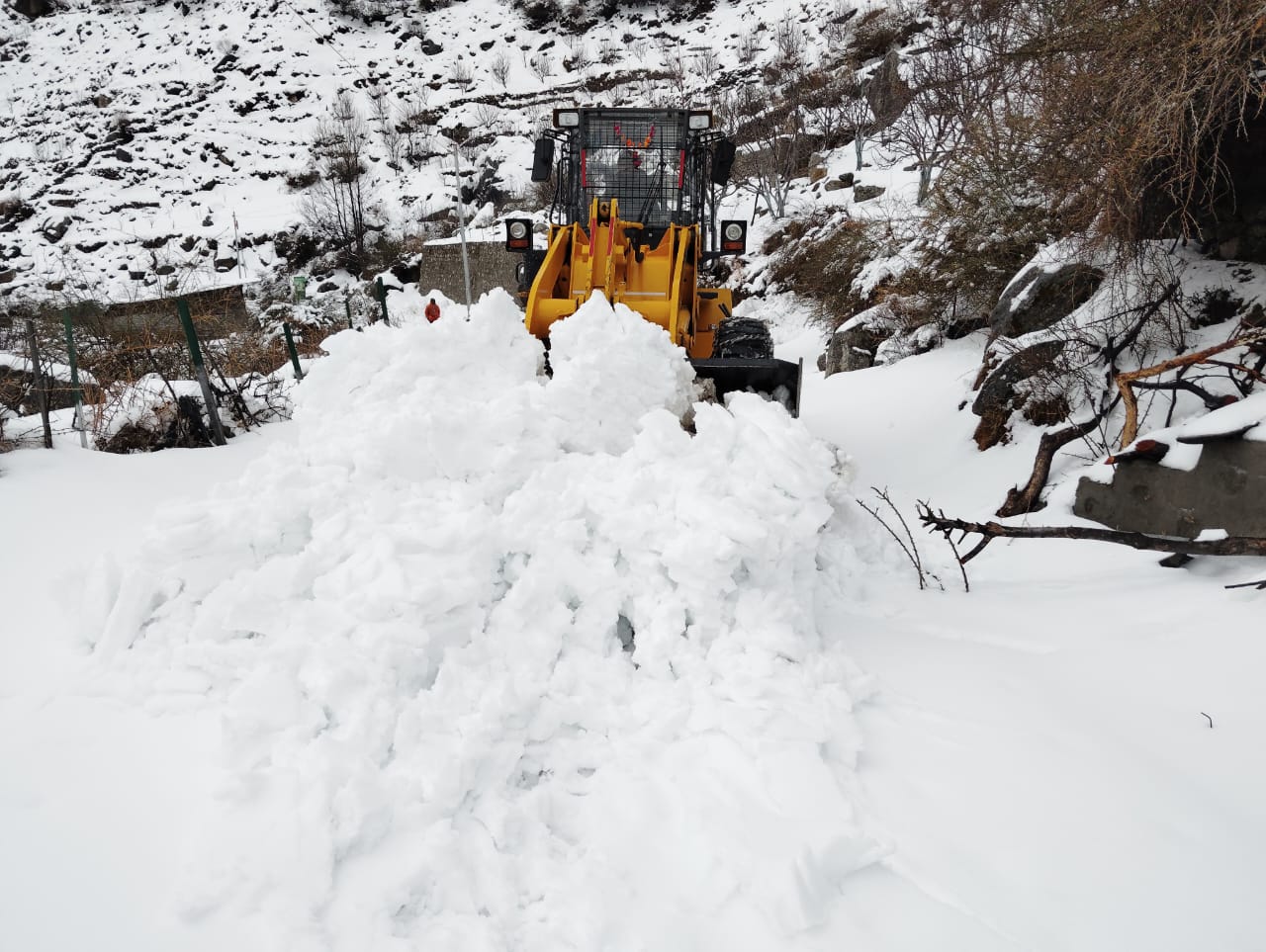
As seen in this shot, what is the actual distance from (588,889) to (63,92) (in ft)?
166

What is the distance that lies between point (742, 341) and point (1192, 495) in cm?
312

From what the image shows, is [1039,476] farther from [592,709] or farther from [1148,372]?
[592,709]

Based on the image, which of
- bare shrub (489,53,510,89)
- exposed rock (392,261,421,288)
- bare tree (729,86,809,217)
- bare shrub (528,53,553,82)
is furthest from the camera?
bare shrub (528,53,553,82)

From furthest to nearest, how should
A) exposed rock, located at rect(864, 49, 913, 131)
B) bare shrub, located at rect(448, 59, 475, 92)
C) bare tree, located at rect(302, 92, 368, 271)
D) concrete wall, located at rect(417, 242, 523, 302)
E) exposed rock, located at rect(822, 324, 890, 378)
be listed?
bare shrub, located at rect(448, 59, 475, 92)
bare tree, located at rect(302, 92, 368, 271)
concrete wall, located at rect(417, 242, 523, 302)
exposed rock, located at rect(864, 49, 913, 131)
exposed rock, located at rect(822, 324, 890, 378)

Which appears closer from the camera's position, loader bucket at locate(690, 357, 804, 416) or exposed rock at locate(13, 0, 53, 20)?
loader bucket at locate(690, 357, 804, 416)

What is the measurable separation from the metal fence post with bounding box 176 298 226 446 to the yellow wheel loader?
10.8ft

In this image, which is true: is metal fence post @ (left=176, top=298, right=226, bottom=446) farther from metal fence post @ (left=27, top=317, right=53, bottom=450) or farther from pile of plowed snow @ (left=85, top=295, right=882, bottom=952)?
pile of plowed snow @ (left=85, top=295, right=882, bottom=952)

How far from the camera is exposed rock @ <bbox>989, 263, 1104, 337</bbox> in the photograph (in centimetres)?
561

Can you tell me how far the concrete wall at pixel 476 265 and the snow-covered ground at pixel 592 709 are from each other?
19.5 metres

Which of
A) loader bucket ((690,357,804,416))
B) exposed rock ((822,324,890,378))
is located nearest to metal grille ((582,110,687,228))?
loader bucket ((690,357,804,416))

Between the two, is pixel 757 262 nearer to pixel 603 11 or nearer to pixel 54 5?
pixel 603 11

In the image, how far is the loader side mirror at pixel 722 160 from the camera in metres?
6.12

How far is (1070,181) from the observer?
180 inches

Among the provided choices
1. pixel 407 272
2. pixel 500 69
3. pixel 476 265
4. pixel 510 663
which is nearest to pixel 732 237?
pixel 510 663
